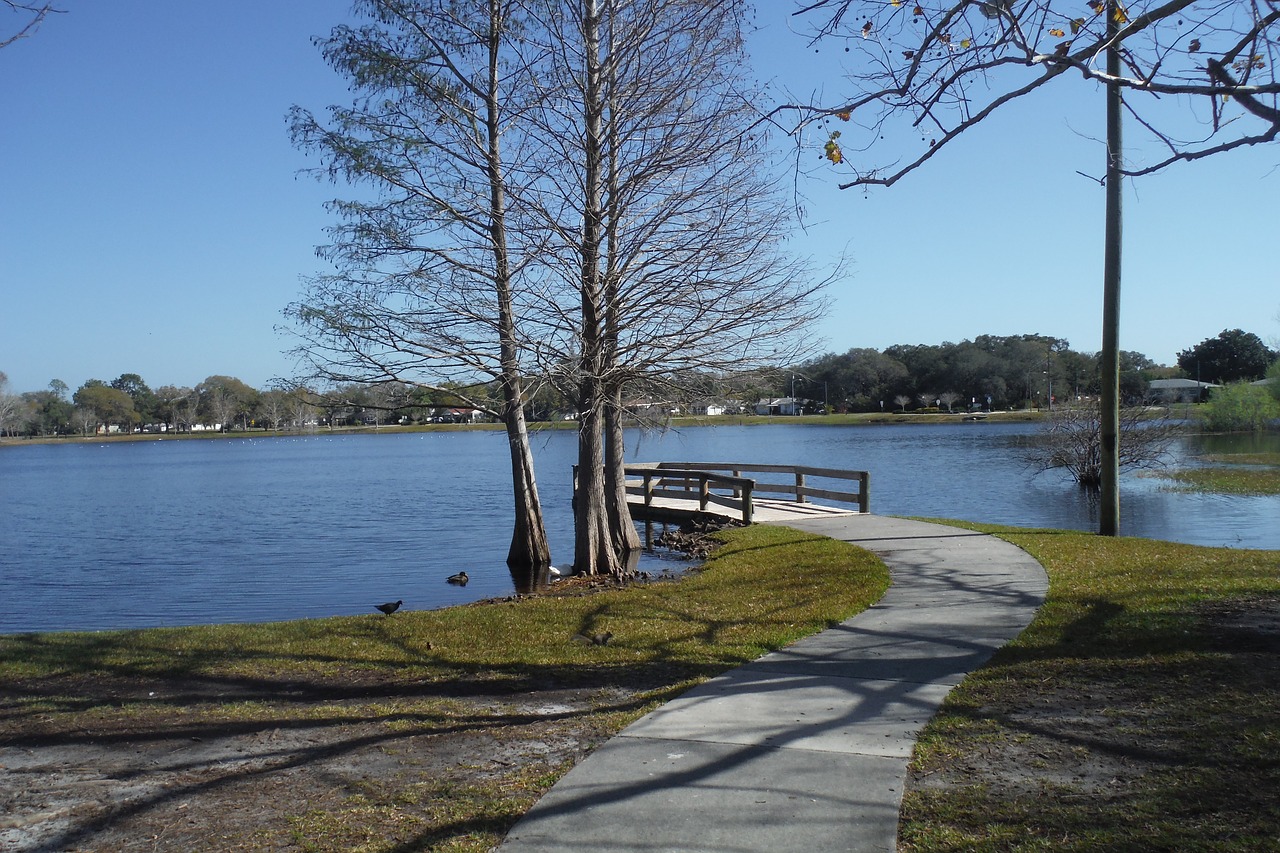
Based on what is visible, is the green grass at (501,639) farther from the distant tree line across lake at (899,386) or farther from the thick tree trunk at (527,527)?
the distant tree line across lake at (899,386)

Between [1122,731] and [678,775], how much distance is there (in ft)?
8.78

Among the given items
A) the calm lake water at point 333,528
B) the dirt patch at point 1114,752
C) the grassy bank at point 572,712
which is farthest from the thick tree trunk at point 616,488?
the dirt patch at point 1114,752

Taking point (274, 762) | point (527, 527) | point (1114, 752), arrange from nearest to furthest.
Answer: point (1114, 752) < point (274, 762) < point (527, 527)

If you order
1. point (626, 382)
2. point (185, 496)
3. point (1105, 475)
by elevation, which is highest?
point (626, 382)

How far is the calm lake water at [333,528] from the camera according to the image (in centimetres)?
1755

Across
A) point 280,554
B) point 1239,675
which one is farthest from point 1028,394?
point 1239,675

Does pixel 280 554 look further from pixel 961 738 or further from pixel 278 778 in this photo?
pixel 961 738

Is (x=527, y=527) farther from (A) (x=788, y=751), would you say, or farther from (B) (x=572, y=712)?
(A) (x=788, y=751)

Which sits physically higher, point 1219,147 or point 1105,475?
point 1219,147

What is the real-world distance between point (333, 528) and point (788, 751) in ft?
83.3

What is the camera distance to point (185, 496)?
143 ft

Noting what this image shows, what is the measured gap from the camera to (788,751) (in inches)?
221

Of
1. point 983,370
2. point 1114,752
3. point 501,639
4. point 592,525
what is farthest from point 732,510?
point 983,370

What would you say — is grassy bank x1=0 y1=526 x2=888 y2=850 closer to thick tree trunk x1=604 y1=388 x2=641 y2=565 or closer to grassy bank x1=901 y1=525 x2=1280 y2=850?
grassy bank x1=901 y1=525 x2=1280 y2=850
